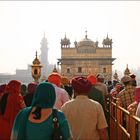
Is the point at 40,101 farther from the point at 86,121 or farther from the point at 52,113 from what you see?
the point at 86,121

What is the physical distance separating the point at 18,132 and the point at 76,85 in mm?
1583

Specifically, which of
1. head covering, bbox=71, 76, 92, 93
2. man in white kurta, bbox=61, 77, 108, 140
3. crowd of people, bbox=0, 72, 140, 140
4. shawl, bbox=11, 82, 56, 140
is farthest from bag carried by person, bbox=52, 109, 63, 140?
head covering, bbox=71, 76, 92, 93

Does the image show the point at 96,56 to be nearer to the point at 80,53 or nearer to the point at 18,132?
the point at 80,53

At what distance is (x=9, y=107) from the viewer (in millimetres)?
6848

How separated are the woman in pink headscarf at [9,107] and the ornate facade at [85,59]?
57846 millimetres

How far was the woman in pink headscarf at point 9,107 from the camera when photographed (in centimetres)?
675

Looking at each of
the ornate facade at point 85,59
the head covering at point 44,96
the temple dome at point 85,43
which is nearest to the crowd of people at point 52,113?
the head covering at point 44,96

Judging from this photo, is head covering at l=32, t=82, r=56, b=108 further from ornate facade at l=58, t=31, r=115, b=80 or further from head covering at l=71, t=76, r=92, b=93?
ornate facade at l=58, t=31, r=115, b=80

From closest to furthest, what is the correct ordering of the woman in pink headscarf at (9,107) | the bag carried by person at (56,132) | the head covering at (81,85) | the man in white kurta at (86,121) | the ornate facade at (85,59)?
1. the bag carried by person at (56,132)
2. the man in white kurta at (86,121)
3. the head covering at (81,85)
4. the woman in pink headscarf at (9,107)
5. the ornate facade at (85,59)

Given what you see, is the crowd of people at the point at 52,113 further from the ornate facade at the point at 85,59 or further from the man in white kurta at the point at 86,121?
the ornate facade at the point at 85,59

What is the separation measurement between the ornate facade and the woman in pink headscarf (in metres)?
57.8

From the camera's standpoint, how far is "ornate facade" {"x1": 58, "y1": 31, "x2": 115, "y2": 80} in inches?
2571

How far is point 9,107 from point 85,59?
2322 inches

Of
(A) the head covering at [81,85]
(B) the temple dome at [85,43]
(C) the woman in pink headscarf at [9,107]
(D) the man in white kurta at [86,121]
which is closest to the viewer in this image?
(D) the man in white kurta at [86,121]
